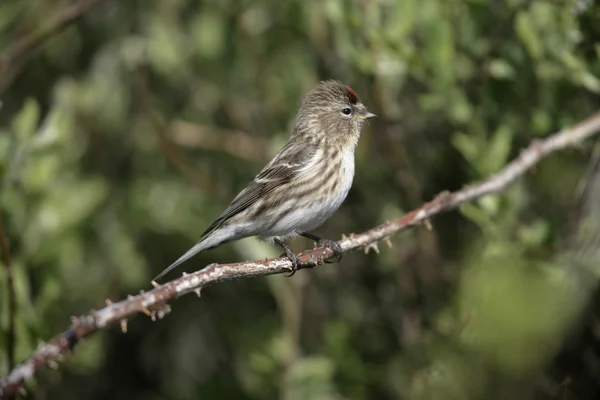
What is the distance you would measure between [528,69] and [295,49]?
2.00 meters

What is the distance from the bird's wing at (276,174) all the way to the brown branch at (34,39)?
1.69 m

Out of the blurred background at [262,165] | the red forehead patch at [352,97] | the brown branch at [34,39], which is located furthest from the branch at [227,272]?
the brown branch at [34,39]

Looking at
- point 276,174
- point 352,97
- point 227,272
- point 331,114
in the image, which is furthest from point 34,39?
point 227,272

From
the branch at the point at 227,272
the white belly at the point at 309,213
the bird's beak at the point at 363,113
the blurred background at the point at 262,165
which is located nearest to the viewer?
the branch at the point at 227,272

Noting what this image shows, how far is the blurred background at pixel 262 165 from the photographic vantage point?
4.51 metres

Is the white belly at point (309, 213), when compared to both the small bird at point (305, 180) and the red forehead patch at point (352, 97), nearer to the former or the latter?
the small bird at point (305, 180)

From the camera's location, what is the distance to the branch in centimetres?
219

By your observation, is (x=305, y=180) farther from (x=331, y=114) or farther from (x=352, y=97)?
(x=352, y=97)

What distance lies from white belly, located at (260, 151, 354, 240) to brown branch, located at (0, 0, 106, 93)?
2.06 metres

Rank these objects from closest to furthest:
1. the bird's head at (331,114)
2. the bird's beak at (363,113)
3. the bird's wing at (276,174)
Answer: the bird's wing at (276,174)
the bird's beak at (363,113)
the bird's head at (331,114)

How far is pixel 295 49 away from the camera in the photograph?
612 cm

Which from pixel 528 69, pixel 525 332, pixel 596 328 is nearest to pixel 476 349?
pixel 525 332

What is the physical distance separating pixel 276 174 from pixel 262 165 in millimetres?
879

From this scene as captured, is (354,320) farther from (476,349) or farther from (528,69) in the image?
(476,349)
